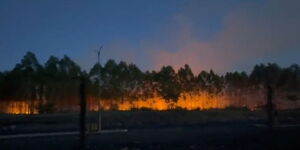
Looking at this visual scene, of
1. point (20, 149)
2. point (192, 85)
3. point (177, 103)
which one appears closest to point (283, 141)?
point (20, 149)

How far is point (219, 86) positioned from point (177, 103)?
85.0ft

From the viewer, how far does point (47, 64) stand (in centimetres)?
12594

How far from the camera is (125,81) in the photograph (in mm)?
133375

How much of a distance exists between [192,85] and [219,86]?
9.69m

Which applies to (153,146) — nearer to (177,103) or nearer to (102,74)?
(177,103)

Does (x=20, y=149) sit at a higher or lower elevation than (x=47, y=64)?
lower

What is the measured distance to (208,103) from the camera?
134250 millimetres

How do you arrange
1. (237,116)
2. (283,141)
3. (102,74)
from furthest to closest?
(102,74) < (237,116) < (283,141)

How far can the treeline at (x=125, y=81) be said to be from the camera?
116 meters

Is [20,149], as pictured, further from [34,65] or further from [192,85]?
[192,85]

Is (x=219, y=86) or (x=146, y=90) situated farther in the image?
(x=219, y=86)

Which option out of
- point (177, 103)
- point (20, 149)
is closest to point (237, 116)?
point (177, 103)

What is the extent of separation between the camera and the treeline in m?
116

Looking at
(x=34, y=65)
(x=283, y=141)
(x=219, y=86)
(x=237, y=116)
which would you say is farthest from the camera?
(x=219, y=86)
